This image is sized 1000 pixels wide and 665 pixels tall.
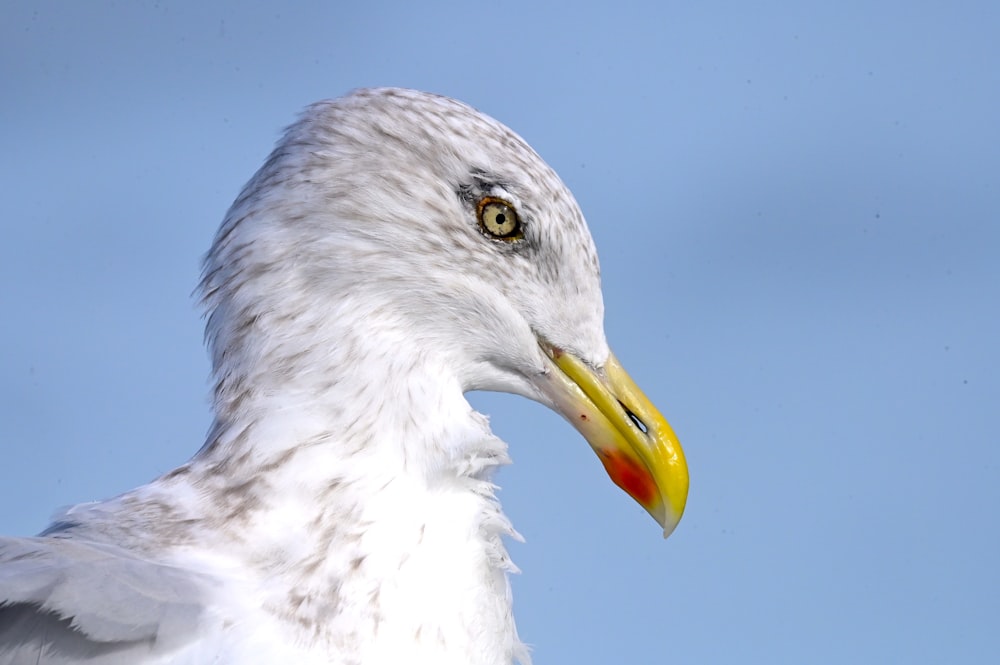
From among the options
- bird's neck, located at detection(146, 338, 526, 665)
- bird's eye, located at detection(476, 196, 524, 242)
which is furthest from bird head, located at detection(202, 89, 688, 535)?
bird's neck, located at detection(146, 338, 526, 665)

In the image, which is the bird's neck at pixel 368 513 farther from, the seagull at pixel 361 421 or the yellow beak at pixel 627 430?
the yellow beak at pixel 627 430

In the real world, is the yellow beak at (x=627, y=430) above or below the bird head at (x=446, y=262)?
below

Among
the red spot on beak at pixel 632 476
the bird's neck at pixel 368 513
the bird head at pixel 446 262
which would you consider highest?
the bird head at pixel 446 262

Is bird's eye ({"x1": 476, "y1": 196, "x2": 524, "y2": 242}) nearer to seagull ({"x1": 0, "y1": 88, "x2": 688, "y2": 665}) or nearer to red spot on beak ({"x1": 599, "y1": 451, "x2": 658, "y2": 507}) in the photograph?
seagull ({"x1": 0, "y1": 88, "x2": 688, "y2": 665})

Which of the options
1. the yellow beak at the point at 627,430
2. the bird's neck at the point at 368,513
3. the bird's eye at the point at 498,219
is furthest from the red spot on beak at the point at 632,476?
the bird's eye at the point at 498,219

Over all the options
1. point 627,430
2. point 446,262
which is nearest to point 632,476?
point 627,430

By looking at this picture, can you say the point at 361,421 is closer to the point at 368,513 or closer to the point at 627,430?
the point at 368,513
